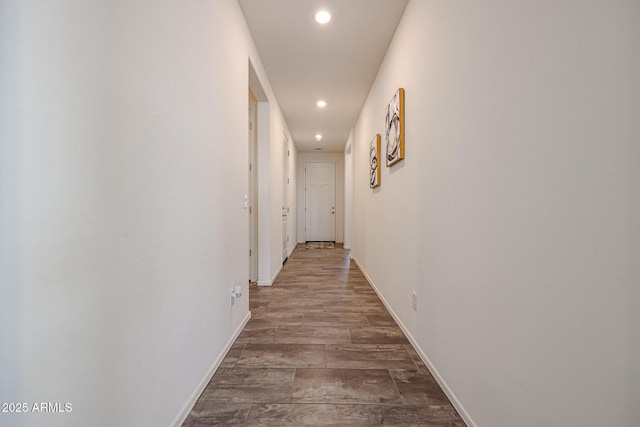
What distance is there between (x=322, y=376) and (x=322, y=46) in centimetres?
273

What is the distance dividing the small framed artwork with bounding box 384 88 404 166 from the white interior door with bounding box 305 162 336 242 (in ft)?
17.2

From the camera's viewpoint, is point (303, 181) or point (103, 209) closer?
point (103, 209)

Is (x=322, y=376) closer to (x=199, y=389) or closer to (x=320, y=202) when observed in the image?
(x=199, y=389)

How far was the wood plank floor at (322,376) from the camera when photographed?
132 centimetres

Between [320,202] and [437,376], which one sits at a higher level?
[320,202]

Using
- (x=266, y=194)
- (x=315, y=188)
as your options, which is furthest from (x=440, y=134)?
(x=315, y=188)

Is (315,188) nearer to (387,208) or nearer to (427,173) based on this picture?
(387,208)

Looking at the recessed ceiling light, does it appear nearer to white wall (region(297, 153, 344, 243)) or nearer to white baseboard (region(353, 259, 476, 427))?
white baseboard (region(353, 259, 476, 427))

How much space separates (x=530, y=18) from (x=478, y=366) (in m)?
1.24

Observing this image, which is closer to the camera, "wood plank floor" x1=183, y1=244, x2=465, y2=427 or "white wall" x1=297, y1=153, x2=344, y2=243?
"wood plank floor" x1=183, y1=244, x2=465, y2=427

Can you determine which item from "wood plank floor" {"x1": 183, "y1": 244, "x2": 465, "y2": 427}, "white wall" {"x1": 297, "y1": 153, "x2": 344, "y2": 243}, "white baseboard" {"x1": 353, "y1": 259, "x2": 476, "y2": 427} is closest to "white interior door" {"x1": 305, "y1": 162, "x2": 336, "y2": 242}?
"white wall" {"x1": 297, "y1": 153, "x2": 344, "y2": 243}

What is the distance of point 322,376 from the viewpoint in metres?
1.63

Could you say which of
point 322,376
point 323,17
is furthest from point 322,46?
point 322,376

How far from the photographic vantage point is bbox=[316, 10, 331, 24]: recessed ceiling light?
7.43 ft
